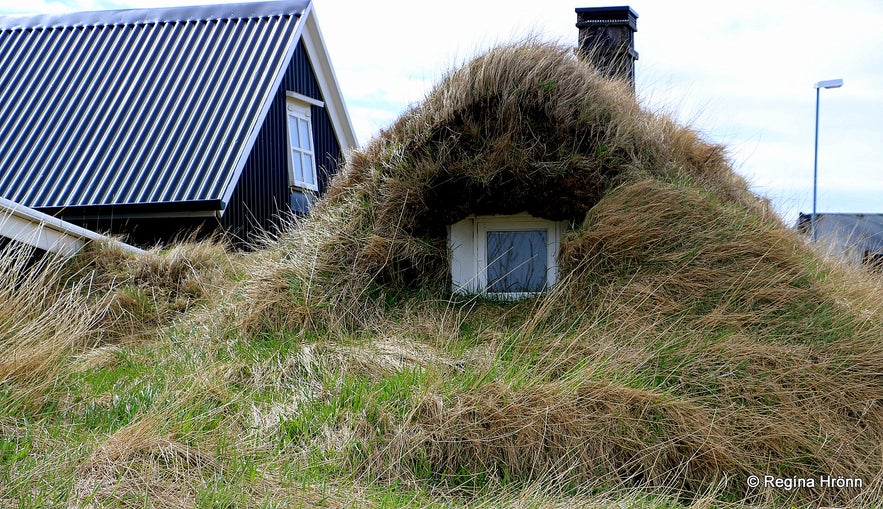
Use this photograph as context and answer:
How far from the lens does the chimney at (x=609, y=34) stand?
10797 mm

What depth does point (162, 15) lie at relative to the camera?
15.6 meters

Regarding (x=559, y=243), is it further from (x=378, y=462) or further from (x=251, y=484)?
(x=251, y=484)

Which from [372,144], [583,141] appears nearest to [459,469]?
[583,141]

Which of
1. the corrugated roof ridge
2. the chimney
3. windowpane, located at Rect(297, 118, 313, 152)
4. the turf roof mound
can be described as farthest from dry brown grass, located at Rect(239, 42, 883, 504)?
the corrugated roof ridge

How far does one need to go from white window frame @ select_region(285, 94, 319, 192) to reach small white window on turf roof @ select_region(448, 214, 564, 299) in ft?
25.5

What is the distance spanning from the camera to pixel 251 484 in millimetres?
4852

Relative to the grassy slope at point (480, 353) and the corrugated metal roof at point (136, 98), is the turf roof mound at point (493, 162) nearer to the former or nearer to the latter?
the grassy slope at point (480, 353)

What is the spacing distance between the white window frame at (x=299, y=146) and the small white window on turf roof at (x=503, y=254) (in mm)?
7780

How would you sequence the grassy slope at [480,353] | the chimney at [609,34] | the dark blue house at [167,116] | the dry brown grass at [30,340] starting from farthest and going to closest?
the dark blue house at [167,116]
the chimney at [609,34]
the dry brown grass at [30,340]
the grassy slope at [480,353]

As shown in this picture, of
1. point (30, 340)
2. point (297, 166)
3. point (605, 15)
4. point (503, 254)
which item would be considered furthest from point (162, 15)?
point (30, 340)

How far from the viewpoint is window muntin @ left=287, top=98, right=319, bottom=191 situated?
1521 cm

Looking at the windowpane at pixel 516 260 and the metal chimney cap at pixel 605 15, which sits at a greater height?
the metal chimney cap at pixel 605 15

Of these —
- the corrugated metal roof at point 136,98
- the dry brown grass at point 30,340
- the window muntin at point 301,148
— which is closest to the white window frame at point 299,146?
the window muntin at point 301,148

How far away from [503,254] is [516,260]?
13 cm
